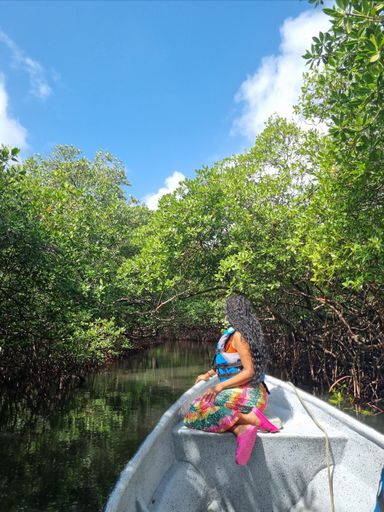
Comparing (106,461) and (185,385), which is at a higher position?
(185,385)

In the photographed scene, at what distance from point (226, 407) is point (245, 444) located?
32 centimetres

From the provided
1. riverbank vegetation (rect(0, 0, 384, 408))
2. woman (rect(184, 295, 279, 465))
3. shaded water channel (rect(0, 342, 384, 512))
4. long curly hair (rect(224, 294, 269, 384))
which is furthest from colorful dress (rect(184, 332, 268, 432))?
riverbank vegetation (rect(0, 0, 384, 408))

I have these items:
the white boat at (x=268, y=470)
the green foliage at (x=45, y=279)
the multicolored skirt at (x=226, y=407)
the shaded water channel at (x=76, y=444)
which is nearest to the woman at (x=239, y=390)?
the multicolored skirt at (x=226, y=407)

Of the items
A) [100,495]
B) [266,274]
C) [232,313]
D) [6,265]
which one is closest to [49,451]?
[100,495]

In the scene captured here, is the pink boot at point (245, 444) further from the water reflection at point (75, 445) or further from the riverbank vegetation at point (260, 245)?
the riverbank vegetation at point (260, 245)

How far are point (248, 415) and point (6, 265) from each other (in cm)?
537

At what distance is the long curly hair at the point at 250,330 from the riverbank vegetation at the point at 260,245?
2.55 meters

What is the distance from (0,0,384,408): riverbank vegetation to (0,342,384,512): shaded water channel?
1.51 m

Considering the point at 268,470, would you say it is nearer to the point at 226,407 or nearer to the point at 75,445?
the point at 226,407

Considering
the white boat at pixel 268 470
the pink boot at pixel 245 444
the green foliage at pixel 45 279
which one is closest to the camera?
the white boat at pixel 268 470

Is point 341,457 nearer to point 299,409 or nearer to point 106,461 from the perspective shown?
point 299,409

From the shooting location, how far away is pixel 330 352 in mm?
11297

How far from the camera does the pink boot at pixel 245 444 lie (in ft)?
10.5

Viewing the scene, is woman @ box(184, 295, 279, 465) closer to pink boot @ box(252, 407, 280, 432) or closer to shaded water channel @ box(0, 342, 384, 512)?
pink boot @ box(252, 407, 280, 432)
